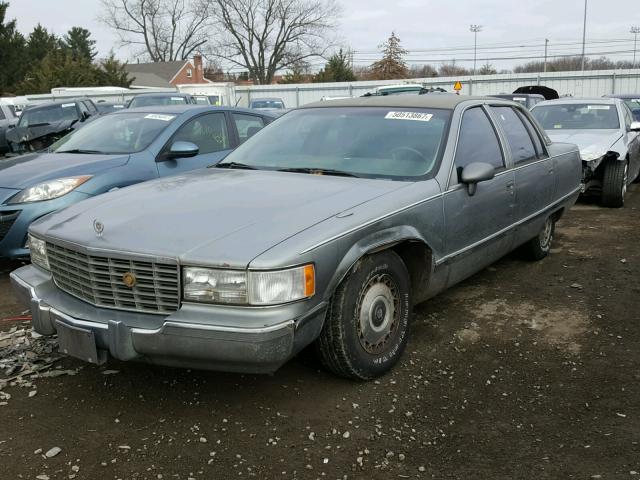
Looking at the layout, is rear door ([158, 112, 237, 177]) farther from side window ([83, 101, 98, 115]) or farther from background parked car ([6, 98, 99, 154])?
side window ([83, 101, 98, 115])

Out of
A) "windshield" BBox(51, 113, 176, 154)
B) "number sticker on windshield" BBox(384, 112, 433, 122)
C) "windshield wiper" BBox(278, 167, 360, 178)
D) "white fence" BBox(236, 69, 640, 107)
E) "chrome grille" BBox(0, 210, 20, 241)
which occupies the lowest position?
"chrome grille" BBox(0, 210, 20, 241)

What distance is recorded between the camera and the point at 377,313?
10.5 ft

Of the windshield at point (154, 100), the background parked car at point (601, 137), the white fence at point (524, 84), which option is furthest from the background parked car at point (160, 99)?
the white fence at point (524, 84)

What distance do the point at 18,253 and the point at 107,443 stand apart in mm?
2878

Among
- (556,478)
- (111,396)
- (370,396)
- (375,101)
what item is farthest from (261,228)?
(375,101)

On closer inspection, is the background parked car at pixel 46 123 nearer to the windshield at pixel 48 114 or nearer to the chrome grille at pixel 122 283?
the windshield at pixel 48 114

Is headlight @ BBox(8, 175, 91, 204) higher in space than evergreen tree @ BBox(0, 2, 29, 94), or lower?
lower

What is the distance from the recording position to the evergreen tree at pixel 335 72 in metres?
47.3

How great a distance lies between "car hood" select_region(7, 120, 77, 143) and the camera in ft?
38.4

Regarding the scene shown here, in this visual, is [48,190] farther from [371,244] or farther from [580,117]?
[580,117]

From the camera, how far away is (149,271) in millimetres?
2711

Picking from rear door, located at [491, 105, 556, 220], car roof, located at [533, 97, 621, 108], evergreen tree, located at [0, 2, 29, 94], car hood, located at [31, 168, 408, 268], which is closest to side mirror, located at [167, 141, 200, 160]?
car hood, located at [31, 168, 408, 268]

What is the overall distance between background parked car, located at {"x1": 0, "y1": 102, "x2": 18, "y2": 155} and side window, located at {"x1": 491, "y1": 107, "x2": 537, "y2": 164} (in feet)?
45.6

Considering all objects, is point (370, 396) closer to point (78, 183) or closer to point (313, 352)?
point (313, 352)
